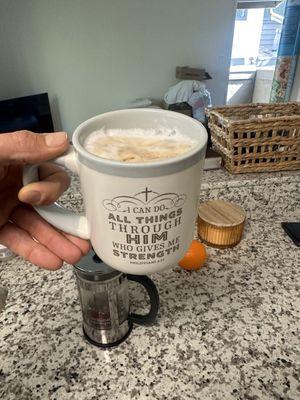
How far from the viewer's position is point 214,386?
0.44 metres

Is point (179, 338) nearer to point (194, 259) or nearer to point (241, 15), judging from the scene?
point (194, 259)

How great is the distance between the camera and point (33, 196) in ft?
1.18

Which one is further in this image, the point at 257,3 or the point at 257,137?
the point at 257,3

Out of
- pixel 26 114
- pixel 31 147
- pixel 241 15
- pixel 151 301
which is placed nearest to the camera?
→ pixel 31 147

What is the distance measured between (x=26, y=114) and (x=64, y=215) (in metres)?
1.75

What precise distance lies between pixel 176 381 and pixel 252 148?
0.55m

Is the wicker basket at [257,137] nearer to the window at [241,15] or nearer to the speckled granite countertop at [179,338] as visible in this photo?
the speckled granite countertop at [179,338]

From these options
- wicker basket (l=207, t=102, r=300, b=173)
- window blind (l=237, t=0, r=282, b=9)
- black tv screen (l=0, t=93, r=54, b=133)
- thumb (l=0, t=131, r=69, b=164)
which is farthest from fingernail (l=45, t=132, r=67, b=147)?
window blind (l=237, t=0, r=282, b=9)

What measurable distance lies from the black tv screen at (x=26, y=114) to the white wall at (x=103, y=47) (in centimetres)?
12

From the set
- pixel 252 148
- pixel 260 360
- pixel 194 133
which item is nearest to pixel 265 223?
pixel 252 148

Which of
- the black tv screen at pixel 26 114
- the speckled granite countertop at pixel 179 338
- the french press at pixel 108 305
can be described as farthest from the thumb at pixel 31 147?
the black tv screen at pixel 26 114

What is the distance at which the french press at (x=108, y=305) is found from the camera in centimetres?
46

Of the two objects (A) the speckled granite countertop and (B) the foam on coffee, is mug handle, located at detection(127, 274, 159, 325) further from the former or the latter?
(B) the foam on coffee

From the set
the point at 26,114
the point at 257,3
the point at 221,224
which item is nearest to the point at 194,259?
the point at 221,224
